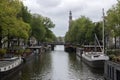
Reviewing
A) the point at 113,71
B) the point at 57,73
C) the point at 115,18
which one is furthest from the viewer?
the point at 115,18

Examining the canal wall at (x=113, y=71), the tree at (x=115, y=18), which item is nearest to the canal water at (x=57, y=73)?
the canal wall at (x=113, y=71)

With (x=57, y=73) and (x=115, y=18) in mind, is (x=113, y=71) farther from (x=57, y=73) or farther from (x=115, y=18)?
(x=115, y=18)

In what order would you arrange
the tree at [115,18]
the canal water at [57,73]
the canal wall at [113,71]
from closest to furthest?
the canal wall at [113,71] < the canal water at [57,73] < the tree at [115,18]

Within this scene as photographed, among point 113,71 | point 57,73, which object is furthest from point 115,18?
point 113,71

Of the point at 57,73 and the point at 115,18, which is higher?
the point at 115,18

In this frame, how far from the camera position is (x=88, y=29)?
131375mm

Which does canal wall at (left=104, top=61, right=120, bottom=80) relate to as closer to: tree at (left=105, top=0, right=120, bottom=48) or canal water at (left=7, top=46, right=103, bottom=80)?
canal water at (left=7, top=46, right=103, bottom=80)

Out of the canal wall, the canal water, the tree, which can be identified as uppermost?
the tree

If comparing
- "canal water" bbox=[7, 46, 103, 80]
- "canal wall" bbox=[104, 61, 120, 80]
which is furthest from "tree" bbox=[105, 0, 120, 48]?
"canal wall" bbox=[104, 61, 120, 80]

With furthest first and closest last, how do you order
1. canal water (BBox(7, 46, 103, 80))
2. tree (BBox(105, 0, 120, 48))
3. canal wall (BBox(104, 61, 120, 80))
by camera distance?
1. tree (BBox(105, 0, 120, 48))
2. canal water (BBox(7, 46, 103, 80))
3. canal wall (BBox(104, 61, 120, 80))

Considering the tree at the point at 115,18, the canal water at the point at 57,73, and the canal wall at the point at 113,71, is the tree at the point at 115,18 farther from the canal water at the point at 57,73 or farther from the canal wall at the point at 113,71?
the canal wall at the point at 113,71

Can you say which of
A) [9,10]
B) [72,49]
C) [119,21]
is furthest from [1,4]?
[72,49]

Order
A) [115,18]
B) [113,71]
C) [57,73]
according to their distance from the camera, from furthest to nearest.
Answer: [115,18] < [57,73] < [113,71]

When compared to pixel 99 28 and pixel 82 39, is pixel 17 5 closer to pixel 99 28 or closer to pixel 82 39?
pixel 99 28
